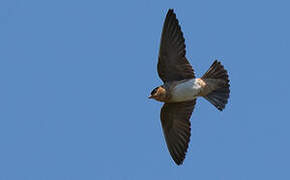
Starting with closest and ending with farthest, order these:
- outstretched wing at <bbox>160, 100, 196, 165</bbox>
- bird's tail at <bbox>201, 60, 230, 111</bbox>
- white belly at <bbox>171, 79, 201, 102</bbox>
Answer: white belly at <bbox>171, 79, 201, 102</bbox> < bird's tail at <bbox>201, 60, 230, 111</bbox> < outstretched wing at <bbox>160, 100, 196, 165</bbox>

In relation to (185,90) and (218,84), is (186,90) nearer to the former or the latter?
(185,90)

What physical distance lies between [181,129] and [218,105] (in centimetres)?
66

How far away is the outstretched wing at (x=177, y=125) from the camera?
984cm

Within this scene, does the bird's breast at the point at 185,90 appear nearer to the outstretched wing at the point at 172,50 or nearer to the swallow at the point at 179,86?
the swallow at the point at 179,86

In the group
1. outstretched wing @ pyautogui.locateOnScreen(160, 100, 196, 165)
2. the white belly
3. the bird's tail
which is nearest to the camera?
the white belly

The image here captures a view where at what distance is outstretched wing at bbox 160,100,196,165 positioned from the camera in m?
9.84

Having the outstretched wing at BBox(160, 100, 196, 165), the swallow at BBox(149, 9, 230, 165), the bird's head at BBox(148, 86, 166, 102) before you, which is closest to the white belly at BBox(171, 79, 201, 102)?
the swallow at BBox(149, 9, 230, 165)

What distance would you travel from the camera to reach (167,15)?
9.48 metres

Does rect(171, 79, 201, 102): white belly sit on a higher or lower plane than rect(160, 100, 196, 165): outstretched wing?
higher

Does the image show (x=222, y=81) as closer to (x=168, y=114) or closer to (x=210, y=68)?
(x=210, y=68)

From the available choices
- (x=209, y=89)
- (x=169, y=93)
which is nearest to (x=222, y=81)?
(x=209, y=89)

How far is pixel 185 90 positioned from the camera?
31.0ft

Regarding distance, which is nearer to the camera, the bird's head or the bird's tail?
the bird's head

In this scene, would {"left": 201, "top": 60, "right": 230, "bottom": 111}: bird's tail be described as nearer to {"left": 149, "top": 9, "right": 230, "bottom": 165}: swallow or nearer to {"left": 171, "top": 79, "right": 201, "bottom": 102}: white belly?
{"left": 149, "top": 9, "right": 230, "bottom": 165}: swallow
